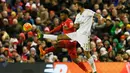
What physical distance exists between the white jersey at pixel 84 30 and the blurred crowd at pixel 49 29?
2634 millimetres

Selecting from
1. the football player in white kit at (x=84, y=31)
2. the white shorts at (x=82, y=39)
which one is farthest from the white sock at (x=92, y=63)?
the white shorts at (x=82, y=39)

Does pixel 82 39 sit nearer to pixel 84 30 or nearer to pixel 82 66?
pixel 84 30

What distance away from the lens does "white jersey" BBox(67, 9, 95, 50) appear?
16547 millimetres

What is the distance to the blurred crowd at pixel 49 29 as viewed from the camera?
1930 cm

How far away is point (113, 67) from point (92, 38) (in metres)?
2.66

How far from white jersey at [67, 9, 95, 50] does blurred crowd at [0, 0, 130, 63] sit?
2.63 meters

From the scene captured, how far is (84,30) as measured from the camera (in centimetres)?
1659

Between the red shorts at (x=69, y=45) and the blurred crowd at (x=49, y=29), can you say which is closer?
the red shorts at (x=69, y=45)

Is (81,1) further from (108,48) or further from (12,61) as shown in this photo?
(12,61)

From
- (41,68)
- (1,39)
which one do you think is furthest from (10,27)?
(41,68)

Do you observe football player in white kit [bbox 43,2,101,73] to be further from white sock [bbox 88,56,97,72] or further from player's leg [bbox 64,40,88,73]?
player's leg [bbox 64,40,88,73]

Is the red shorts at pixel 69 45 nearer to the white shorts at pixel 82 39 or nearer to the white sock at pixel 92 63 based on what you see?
the white shorts at pixel 82 39

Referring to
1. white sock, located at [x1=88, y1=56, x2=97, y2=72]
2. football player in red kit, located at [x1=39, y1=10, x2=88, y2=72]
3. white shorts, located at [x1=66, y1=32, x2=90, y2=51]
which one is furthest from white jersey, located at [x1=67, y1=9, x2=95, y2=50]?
white sock, located at [x1=88, y1=56, x2=97, y2=72]

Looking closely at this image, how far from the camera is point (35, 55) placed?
62.3 feet
